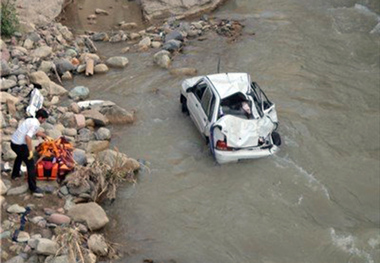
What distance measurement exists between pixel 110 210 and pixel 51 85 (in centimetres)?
Answer: 586

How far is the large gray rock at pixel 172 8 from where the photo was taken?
854 inches

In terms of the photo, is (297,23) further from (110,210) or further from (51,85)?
(110,210)

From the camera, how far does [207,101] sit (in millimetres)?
12805

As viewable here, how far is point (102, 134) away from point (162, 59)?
510cm

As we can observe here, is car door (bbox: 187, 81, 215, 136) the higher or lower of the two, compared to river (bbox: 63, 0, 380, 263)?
higher

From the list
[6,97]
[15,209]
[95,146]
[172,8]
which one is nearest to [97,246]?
[15,209]

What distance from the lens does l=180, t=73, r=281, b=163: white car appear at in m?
12.0

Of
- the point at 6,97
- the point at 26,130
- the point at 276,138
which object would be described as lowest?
the point at 276,138

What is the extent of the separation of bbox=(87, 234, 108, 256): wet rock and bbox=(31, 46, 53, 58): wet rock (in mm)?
9117

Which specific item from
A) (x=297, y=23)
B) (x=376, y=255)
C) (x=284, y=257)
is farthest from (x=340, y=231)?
(x=297, y=23)

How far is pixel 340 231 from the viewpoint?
35.0ft

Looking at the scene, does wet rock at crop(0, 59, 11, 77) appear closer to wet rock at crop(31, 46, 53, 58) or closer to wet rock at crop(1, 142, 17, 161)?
wet rock at crop(31, 46, 53, 58)

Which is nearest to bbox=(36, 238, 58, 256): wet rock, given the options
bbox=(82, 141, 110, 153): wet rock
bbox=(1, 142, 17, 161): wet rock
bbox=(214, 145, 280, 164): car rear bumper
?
bbox=(1, 142, 17, 161): wet rock

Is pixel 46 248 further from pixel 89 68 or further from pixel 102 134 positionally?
pixel 89 68
